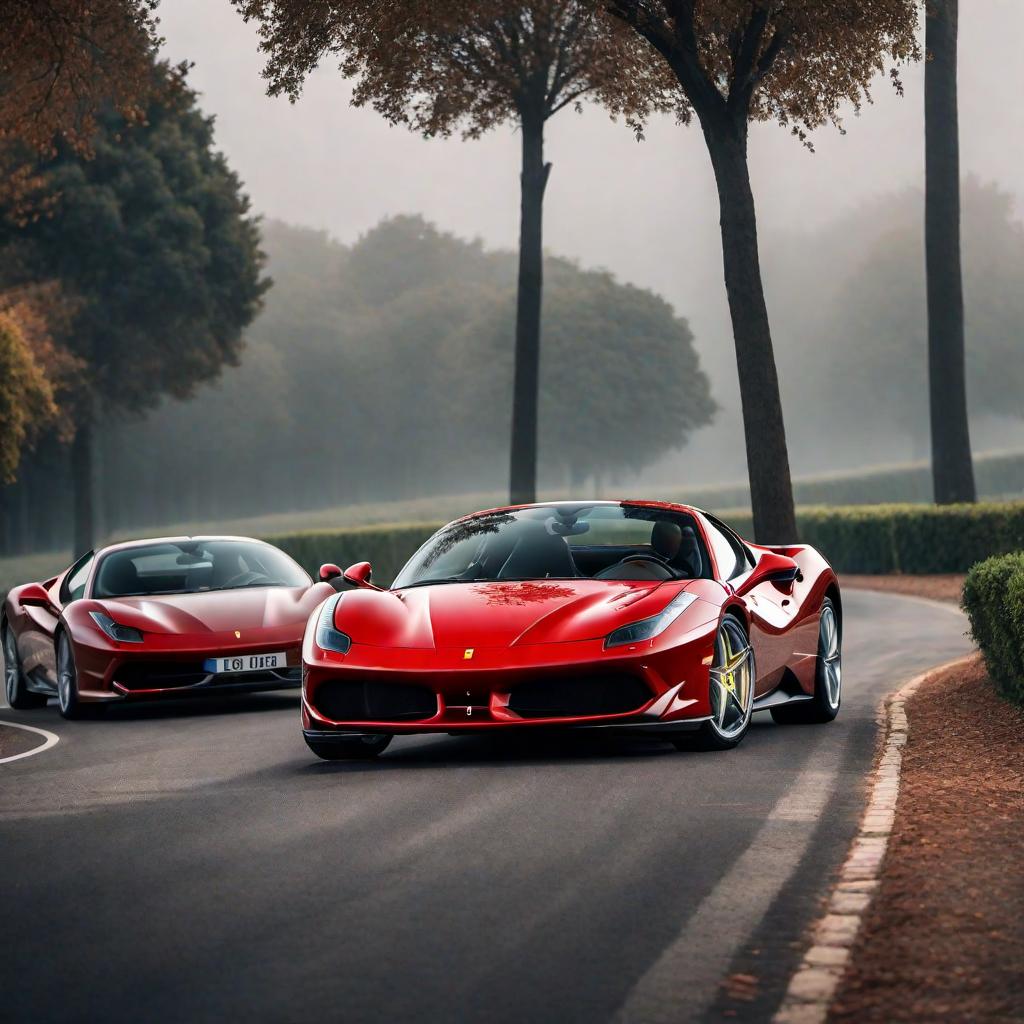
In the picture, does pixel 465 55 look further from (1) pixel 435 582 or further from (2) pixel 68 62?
(1) pixel 435 582

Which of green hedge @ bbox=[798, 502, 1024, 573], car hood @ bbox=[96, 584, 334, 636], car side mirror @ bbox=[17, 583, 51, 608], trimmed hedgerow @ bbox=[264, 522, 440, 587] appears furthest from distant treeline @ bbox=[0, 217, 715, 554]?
car hood @ bbox=[96, 584, 334, 636]

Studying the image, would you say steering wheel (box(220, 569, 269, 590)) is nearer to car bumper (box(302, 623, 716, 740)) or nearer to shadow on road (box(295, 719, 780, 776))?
shadow on road (box(295, 719, 780, 776))

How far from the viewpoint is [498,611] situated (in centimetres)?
1001

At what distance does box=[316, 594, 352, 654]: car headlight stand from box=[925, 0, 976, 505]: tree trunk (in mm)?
25936

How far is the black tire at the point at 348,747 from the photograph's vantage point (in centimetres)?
1033

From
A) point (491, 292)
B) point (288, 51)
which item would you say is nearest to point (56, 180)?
point (288, 51)

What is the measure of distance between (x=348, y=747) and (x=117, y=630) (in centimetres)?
406

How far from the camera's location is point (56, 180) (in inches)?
2071

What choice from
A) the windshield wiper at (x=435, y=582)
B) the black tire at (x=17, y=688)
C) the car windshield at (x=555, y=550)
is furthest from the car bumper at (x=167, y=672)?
the windshield wiper at (x=435, y=582)

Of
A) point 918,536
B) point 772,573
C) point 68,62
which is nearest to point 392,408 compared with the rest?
point 918,536

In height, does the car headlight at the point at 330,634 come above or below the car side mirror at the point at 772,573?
below

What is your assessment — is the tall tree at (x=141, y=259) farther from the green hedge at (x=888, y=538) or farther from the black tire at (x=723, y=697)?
the black tire at (x=723, y=697)

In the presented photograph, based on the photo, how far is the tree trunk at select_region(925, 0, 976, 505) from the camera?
34.8 meters

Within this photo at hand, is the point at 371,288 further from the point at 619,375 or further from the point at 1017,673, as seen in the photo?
the point at 1017,673
